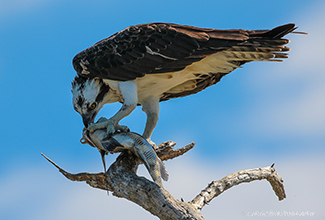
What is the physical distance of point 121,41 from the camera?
7.31m

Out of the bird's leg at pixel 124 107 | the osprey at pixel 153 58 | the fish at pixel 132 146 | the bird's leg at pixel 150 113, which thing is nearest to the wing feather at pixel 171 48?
the osprey at pixel 153 58

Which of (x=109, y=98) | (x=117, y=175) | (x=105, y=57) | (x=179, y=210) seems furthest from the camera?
(x=109, y=98)

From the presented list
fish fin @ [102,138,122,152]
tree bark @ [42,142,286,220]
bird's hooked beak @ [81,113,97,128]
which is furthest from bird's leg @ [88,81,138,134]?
tree bark @ [42,142,286,220]

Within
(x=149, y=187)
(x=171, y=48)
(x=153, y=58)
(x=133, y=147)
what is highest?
(x=171, y=48)

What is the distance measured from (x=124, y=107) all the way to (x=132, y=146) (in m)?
0.76

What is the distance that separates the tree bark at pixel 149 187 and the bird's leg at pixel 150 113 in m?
1.05

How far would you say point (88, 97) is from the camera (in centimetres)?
749

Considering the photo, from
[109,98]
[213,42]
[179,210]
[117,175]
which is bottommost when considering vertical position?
[179,210]

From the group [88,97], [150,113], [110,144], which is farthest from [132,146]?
[150,113]

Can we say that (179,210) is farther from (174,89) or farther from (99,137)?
(174,89)

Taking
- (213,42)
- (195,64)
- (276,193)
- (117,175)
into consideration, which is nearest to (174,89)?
(195,64)

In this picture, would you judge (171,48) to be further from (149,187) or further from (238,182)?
(238,182)

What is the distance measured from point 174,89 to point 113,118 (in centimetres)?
173

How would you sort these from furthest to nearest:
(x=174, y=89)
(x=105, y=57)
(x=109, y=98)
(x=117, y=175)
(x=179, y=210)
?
(x=174, y=89), (x=109, y=98), (x=105, y=57), (x=117, y=175), (x=179, y=210)
